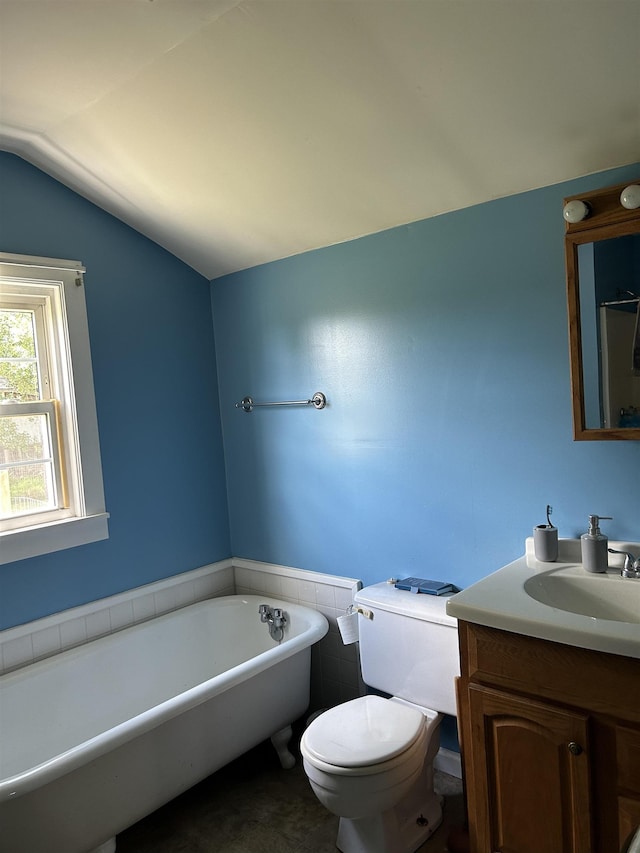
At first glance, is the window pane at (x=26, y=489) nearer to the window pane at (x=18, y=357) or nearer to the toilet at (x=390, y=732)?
the window pane at (x=18, y=357)

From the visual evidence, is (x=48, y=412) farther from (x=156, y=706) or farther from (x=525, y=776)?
(x=525, y=776)

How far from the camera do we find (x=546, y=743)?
153 cm

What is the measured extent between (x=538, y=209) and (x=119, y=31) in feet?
4.37

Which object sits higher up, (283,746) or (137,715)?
(137,715)

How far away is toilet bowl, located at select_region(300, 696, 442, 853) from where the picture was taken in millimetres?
1792

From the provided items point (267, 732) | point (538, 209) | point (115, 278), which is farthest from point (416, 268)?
point (267, 732)

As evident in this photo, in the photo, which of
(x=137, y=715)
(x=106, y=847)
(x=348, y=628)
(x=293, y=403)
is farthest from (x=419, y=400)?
(x=106, y=847)

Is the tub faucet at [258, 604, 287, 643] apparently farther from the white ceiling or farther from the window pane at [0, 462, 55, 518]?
the white ceiling

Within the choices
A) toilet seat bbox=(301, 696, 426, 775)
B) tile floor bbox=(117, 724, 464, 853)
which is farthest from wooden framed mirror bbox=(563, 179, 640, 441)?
tile floor bbox=(117, 724, 464, 853)

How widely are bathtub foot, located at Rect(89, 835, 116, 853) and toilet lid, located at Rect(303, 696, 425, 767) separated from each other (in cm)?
69

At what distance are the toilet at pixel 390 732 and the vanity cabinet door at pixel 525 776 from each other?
0.82ft

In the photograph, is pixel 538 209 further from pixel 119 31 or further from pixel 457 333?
pixel 119 31

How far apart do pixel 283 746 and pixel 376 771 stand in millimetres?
819

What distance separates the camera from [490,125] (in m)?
1.80
